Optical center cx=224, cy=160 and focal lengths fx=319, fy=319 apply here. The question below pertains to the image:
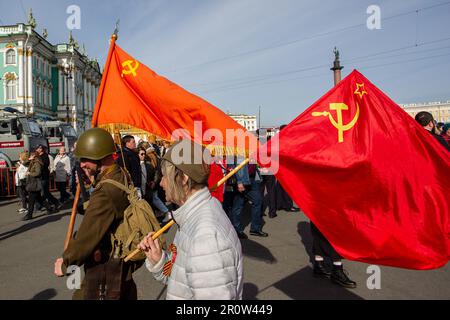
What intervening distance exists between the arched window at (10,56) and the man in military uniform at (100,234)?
5058 centimetres

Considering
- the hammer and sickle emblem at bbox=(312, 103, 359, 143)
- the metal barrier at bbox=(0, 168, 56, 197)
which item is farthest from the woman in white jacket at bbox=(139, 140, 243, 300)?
the metal barrier at bbox=(0, 168, 56, 197)

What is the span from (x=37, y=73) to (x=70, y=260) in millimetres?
51838

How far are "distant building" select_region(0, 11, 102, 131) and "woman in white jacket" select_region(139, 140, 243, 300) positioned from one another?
3974cm

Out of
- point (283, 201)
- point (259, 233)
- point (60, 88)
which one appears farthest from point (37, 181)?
point (60, 88)

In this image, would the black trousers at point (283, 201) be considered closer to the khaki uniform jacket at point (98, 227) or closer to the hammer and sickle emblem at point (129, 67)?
the hammer and sickle emblem at point (129, 67)

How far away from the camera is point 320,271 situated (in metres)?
4.04

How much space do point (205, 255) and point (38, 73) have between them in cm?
5307

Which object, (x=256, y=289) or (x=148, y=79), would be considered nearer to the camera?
(x=148, y=79)

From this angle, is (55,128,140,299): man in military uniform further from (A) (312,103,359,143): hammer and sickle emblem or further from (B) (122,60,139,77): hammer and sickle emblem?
(A) (312,103,359,143): hammer and sickle emblem

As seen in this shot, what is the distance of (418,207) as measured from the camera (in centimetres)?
228

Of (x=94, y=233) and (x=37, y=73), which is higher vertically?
(x=37, y=73)
